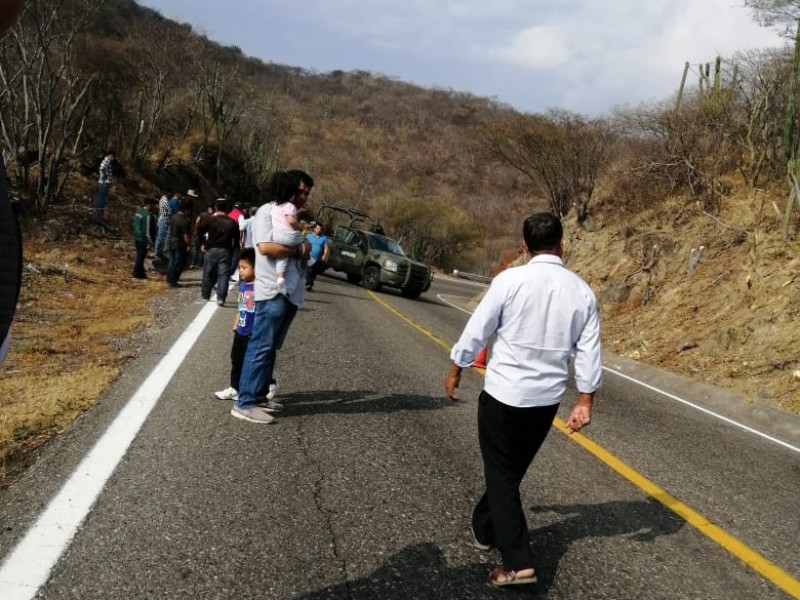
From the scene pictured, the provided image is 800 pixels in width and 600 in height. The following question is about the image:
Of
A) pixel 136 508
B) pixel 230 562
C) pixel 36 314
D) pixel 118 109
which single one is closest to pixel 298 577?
pixel 230 562

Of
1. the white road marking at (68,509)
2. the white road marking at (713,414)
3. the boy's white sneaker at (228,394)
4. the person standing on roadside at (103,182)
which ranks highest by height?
the person standing on roadside at (103,182)

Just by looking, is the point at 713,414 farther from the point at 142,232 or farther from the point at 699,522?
the point at 142,232

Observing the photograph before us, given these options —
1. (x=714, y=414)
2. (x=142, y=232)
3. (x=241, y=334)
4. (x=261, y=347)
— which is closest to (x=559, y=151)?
(x=142, y=232)

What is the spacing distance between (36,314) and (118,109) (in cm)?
2555

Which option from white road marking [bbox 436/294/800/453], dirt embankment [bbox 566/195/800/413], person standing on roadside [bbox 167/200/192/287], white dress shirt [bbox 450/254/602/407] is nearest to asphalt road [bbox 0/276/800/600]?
white road marking [bbox 436/294/800/453]

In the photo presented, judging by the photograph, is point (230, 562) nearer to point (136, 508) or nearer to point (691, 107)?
point (136, 508)

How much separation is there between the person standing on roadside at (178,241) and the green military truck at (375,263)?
7.65 metres

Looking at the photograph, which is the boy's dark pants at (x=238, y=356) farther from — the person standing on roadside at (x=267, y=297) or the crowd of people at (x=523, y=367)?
the crowd of people at (x=523, y=367)

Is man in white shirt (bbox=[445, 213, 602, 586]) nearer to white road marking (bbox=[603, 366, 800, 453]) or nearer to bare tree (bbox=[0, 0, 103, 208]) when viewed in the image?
white road marking (bbox=[603, 366, 800, 453])

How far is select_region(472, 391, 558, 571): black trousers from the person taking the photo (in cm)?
338

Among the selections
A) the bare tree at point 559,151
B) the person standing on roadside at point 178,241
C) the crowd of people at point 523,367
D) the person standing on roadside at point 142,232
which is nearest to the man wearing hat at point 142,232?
the person standing on roadside at point 142,232

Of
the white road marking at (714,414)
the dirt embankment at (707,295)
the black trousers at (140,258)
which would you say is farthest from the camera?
the black trousers at (140,258)

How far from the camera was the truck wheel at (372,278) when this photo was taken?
69.2 ft

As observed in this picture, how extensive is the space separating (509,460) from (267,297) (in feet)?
9.17
